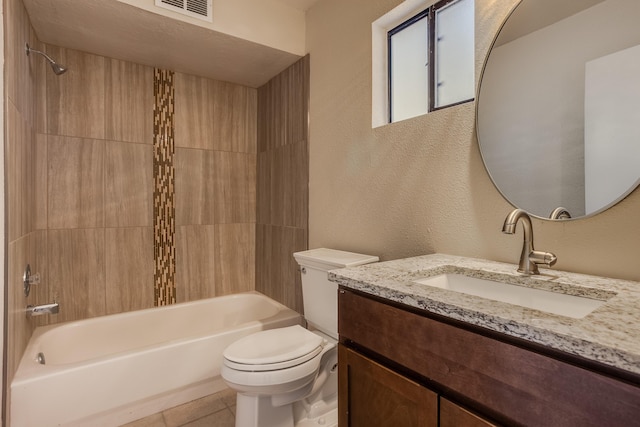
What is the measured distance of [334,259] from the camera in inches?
67.1

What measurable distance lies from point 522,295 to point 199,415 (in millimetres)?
1760

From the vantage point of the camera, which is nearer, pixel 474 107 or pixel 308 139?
pixel 474 107

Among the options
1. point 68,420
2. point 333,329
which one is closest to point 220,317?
point 68,420

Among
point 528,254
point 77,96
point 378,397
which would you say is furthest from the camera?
point 77,96

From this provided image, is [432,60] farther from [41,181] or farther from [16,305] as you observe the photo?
[41,181]

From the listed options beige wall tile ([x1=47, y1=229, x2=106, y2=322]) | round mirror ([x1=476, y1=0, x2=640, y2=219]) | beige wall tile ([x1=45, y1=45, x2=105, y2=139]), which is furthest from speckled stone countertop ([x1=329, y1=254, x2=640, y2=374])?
beige wall tile ([x1=45, y1=45, x2=105, y2=139])

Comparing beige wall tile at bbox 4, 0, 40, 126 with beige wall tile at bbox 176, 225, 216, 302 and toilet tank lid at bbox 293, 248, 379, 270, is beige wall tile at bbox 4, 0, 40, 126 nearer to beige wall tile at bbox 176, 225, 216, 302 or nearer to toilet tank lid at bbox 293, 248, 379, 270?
beige wall tile at bbox 176, 225, 216, 302

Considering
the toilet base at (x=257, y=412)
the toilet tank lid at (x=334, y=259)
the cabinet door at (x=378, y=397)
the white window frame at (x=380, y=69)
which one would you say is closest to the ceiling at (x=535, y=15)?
the white window frame at (x=380, y=69)

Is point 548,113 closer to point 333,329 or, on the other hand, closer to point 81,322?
point 333,329

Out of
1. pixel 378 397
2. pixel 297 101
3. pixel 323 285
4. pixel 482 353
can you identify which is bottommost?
pixel 378 397

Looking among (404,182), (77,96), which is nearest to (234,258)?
(77,96)

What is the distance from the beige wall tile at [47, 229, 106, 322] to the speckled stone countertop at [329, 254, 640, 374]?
2033 millimetres

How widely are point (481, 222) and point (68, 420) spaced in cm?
209

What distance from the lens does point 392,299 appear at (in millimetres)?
866
